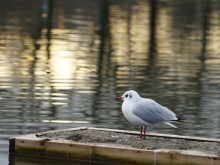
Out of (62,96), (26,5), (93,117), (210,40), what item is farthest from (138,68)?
(26,5)

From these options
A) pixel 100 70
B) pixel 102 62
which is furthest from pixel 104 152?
pixel 102 62

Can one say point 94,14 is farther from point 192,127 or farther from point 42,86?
point 192,127

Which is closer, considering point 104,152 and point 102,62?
point 104,152

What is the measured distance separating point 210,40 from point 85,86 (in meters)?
14.0

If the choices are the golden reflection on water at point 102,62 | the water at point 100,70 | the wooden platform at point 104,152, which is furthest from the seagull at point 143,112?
the golden reflection on water at point 102,62

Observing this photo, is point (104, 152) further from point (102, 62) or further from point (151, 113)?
point (102, 62)

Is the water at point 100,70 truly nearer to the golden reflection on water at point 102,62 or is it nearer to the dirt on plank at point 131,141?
the golden reflection on water at point 102,62

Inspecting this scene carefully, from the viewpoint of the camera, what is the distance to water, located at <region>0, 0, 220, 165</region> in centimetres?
1612

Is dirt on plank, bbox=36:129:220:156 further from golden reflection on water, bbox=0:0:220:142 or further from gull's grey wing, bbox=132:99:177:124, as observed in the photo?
golden reflection on water, bbox=0:0:220:142

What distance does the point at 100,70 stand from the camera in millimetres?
23016

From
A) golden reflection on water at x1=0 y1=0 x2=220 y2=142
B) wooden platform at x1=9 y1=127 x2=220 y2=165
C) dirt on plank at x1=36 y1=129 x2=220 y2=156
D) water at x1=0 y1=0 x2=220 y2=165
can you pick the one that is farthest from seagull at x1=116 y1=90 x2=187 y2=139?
golden reflection on water at x1=0 y1=0 x2=220 y2=142

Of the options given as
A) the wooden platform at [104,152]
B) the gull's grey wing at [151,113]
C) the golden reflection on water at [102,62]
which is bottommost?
the golden reflection on water at [102,62]

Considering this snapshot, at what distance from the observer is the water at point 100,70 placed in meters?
16.1

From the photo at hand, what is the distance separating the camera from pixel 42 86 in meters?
19.9
